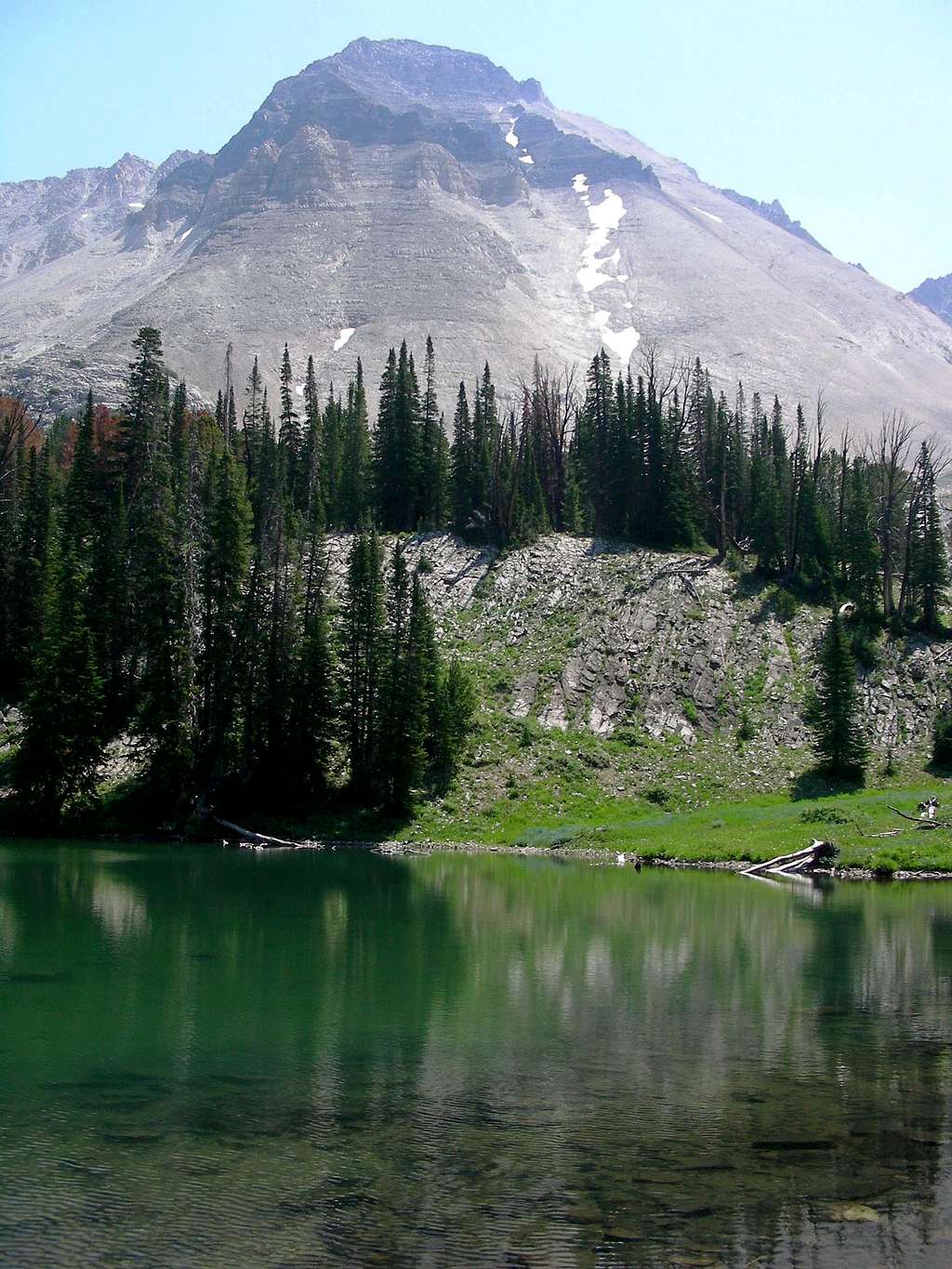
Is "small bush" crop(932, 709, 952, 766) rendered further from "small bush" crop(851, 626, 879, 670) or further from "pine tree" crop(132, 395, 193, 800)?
"pine tree" crop(132, 395, 193, 800)

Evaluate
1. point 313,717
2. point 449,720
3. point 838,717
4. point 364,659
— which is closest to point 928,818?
point 838,717

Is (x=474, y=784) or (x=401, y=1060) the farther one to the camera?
(x=474, y=784)

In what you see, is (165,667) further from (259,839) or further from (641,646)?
(641,646)

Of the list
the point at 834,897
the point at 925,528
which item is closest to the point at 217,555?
the point at 834,897

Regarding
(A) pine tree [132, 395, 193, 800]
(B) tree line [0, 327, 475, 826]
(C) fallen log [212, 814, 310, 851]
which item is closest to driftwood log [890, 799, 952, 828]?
(B) tree line [0, 327, 475, 826]

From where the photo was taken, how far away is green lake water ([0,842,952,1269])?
11.9 metres

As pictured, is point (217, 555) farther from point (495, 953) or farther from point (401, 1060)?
point (401, 1060)

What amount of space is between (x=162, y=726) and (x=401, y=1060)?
43552 millimetres

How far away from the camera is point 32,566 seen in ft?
241

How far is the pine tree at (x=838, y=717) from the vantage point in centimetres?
6306

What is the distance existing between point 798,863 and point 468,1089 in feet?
111

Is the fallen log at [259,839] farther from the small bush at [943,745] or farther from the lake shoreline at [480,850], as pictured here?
the small bush at [943,745]

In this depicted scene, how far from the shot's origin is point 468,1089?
17.5 metres

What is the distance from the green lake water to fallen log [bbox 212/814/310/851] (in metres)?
21.5
